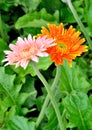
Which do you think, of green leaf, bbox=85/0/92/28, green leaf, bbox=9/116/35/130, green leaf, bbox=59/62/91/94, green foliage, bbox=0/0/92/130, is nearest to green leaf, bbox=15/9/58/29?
green foliage, bbox=0/0/92/130

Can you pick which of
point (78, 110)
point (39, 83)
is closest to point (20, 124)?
point (78, 110)

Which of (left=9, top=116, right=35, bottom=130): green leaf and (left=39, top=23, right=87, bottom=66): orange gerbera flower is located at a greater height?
(left=39, top=23, right=87, bottom=66): orange gerbera flower

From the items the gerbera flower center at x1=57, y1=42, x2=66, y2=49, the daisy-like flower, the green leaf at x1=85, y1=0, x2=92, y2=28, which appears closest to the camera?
the daisy-like flower

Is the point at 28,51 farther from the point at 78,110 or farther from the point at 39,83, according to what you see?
the point at 39,83

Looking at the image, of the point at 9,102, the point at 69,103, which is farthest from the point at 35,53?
the point at 9,102

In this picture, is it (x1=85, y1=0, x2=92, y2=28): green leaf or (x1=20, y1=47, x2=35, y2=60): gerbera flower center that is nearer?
(x1=20, y1=47, x2=35, y2=60): gerbera flower center

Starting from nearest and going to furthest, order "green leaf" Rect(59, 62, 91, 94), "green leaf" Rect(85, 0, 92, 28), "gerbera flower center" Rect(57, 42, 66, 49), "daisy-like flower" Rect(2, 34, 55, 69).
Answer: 1. "daisy-like flower" Rect(2, 34, 55, 69)
2. "gerbera flower center" Rect(57, 42, 66, 49)
3. "green leaf" Rect(59, 62, 91, 94)
4. "green leaf" Rect(85, 0, 92, 28)

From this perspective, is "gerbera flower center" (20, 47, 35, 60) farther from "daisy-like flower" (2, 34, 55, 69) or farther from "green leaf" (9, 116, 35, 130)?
"green leaf" (9, 116, 35, 130)

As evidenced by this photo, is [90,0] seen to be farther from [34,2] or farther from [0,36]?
[0,36]
